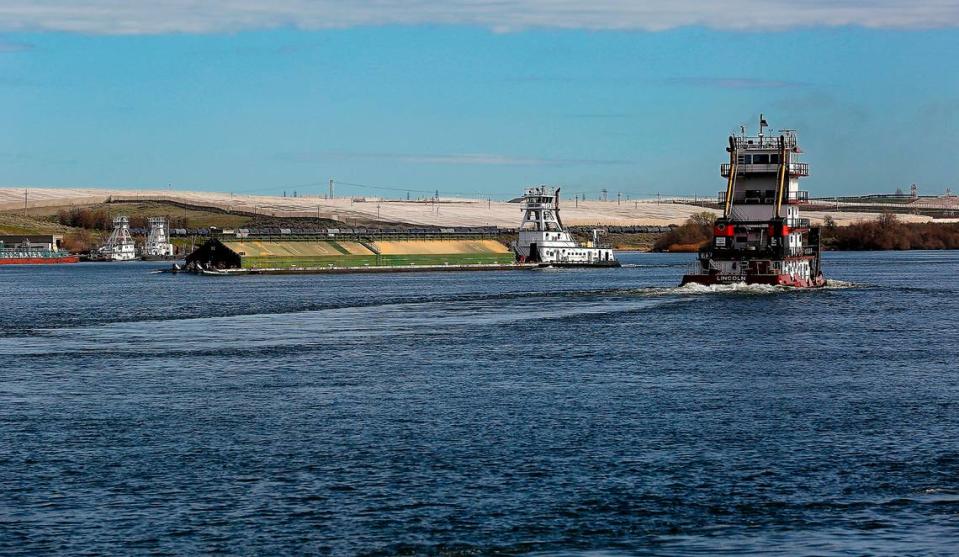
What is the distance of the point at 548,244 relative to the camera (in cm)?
18212

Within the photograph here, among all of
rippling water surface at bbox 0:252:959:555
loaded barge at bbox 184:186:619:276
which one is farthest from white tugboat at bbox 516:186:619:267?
rippling water surface at bbox 0:252:959:555

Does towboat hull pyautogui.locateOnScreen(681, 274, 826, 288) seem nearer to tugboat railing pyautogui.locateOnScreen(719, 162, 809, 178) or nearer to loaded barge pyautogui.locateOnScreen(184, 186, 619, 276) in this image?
tugboat railing pyautogui.locateOnScreen(719, 162, 809, 178)

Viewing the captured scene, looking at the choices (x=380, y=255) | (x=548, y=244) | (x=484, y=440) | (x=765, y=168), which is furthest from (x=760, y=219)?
(x=380, y=255)

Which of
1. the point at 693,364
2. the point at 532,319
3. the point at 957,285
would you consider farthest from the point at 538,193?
the point at 693,364

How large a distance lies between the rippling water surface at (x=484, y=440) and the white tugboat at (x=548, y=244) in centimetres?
11429

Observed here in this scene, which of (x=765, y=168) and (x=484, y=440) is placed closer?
(x=484, y=440)

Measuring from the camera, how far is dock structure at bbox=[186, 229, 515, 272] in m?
171

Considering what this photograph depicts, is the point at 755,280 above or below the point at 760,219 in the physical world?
below

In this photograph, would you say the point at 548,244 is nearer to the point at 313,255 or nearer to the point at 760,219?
the point at 313,255

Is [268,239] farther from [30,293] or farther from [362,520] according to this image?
[362,520]

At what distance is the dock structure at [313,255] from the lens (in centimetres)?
17062

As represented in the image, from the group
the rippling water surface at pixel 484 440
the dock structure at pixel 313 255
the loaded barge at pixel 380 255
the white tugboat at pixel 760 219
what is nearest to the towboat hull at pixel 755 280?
the white tugboat at pixel 760 219

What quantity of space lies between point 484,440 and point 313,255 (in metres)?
153

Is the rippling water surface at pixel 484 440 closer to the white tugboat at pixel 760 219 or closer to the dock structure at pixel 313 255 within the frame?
the white tugboat at pixel 760 219
